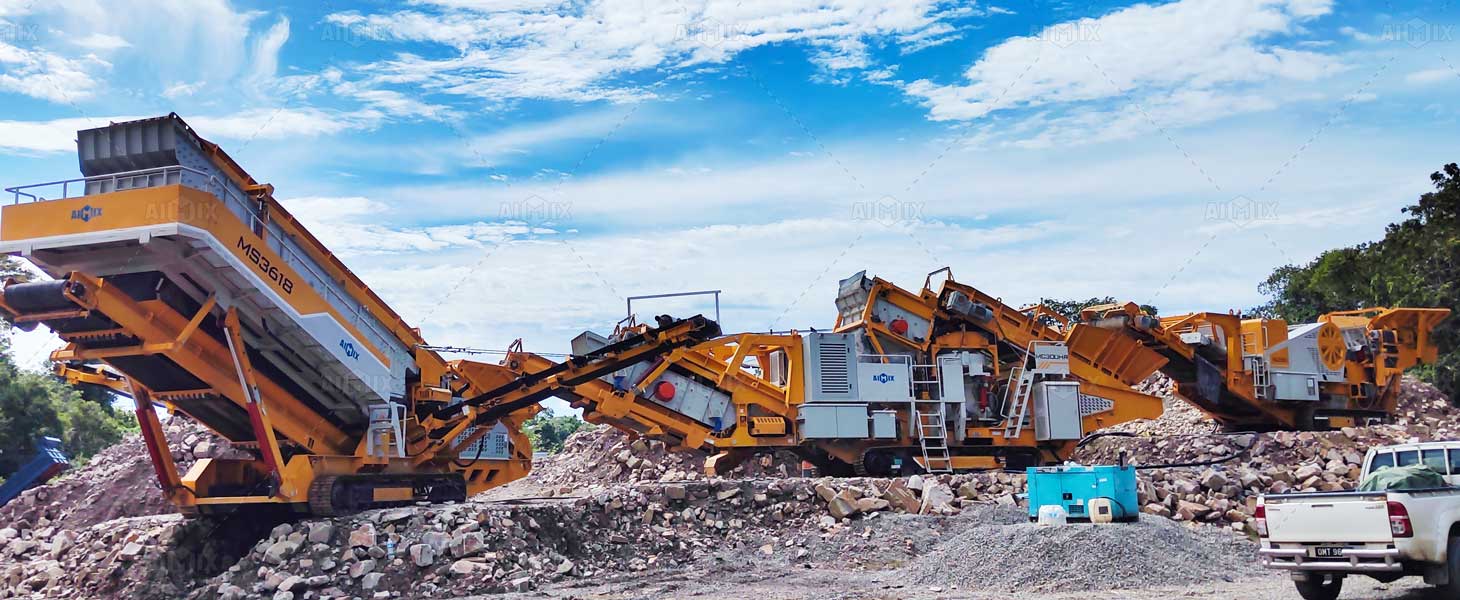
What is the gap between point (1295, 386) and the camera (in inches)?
1009

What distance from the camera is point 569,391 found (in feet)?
64.1

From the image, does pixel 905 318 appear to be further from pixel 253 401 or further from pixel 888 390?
pixel 253 401

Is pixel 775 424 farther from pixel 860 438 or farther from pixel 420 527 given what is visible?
pixel 420 527

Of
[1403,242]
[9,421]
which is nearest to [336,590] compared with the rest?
[9,421]

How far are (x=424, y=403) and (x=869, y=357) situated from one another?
323 inches

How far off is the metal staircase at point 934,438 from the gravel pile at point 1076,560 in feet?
21.5

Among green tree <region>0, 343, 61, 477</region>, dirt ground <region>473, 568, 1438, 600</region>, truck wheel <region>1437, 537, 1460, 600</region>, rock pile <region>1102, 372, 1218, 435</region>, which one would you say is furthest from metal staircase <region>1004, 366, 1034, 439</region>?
green tree <region>0, 343, 61, 477</region>

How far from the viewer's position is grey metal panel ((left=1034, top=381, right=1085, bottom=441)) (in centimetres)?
2303

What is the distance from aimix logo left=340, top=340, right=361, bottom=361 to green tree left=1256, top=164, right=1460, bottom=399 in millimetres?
31475

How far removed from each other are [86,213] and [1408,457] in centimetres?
1556

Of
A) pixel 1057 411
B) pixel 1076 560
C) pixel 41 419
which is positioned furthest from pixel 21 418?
pixel 1076 560

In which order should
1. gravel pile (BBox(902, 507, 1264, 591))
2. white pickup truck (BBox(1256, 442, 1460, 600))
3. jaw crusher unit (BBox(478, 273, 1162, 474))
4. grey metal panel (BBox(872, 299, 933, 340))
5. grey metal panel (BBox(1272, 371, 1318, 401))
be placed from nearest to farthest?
white pickup truck (BBox(1256, 442, 1460, 600))
gravel pile (BBox(902, 507, 1264, 591))
jaw crusher unit (BBox(478, 273, 1162, 474))
grey metal panel (BBox(872, 299, 933, 340))
grey metal panel (BBox(1272, 371, 1318, 401))

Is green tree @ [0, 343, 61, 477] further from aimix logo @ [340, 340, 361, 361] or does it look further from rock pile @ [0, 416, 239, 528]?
aimix logo @ [340, 340, 361, 361]

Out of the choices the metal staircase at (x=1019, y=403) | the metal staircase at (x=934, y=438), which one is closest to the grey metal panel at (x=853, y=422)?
the metal staircase at (x=934, y=438)
